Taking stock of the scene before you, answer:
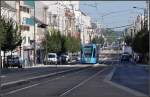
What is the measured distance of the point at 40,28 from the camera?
128625 millimetres

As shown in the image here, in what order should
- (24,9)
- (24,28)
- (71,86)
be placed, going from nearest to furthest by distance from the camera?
(71,86) → (24,28) → (24,9)

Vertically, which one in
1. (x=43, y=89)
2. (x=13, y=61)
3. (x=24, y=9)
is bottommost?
(x=43, y=89)

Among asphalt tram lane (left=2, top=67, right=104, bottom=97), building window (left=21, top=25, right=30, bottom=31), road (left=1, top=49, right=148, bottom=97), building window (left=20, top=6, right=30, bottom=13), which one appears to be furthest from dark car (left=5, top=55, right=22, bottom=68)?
asphalt tram lane (left=2, top=67, right=104, bottom=97)

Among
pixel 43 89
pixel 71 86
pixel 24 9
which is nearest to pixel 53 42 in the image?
pixel 24 9

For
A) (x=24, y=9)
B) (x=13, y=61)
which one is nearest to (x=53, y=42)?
(x=24, y=9)

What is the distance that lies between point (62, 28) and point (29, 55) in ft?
177

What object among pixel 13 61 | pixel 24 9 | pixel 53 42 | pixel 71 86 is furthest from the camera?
pixel 53 42

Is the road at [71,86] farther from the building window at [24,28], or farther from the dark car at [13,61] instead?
the building window at [24,28]

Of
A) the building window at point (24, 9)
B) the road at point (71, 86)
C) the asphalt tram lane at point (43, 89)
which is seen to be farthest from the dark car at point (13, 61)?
the asphalt tram lane at point (43, 89)

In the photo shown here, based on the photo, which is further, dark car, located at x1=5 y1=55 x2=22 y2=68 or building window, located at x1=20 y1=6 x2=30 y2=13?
building window, located at x1=20 y1=6 x2=30 y2=13

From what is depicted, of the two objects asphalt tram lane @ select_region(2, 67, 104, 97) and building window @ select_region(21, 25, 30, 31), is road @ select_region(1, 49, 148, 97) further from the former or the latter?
building window @ select_region(21, 25, 30, 31)

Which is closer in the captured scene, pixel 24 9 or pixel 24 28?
pixel 24 28

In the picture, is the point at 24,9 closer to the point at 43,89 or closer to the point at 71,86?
the point at 71,86

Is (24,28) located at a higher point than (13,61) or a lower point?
higher
